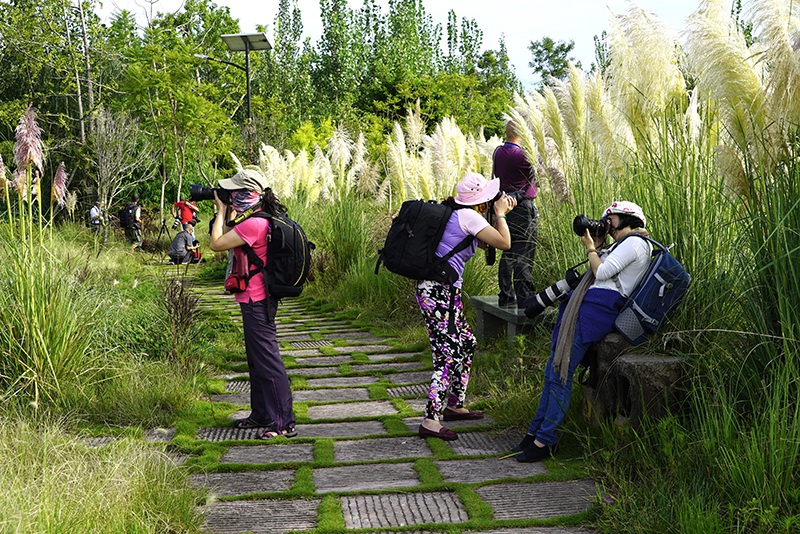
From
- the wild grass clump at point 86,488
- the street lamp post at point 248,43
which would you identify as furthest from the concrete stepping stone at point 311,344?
the street lamp post at point 248,43

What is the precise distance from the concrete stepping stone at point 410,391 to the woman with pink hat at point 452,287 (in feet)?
3.03

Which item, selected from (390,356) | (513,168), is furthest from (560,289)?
(390,356)

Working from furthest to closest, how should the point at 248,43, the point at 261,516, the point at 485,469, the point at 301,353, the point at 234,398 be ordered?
the point at 248,43 → the point at 301,353 → the point at 234,398 → the point at 485,469 → the point at 261,516

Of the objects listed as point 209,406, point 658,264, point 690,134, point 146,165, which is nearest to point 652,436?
point 658,264

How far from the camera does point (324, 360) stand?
7086mm

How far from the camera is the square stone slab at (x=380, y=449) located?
14.9ft

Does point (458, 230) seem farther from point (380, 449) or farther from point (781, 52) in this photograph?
point (781, 52)

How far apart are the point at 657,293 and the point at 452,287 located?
127cm

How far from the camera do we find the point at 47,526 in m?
2.71

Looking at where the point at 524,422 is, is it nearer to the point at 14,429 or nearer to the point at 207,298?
the point at 14,429

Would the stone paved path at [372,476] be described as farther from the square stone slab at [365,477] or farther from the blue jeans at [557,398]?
the blue jeans at [557,398]

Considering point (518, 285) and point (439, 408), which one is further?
point (518, 285)

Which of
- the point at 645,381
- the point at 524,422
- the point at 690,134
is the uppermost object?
the point at 690,134

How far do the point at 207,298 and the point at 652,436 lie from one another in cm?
788
